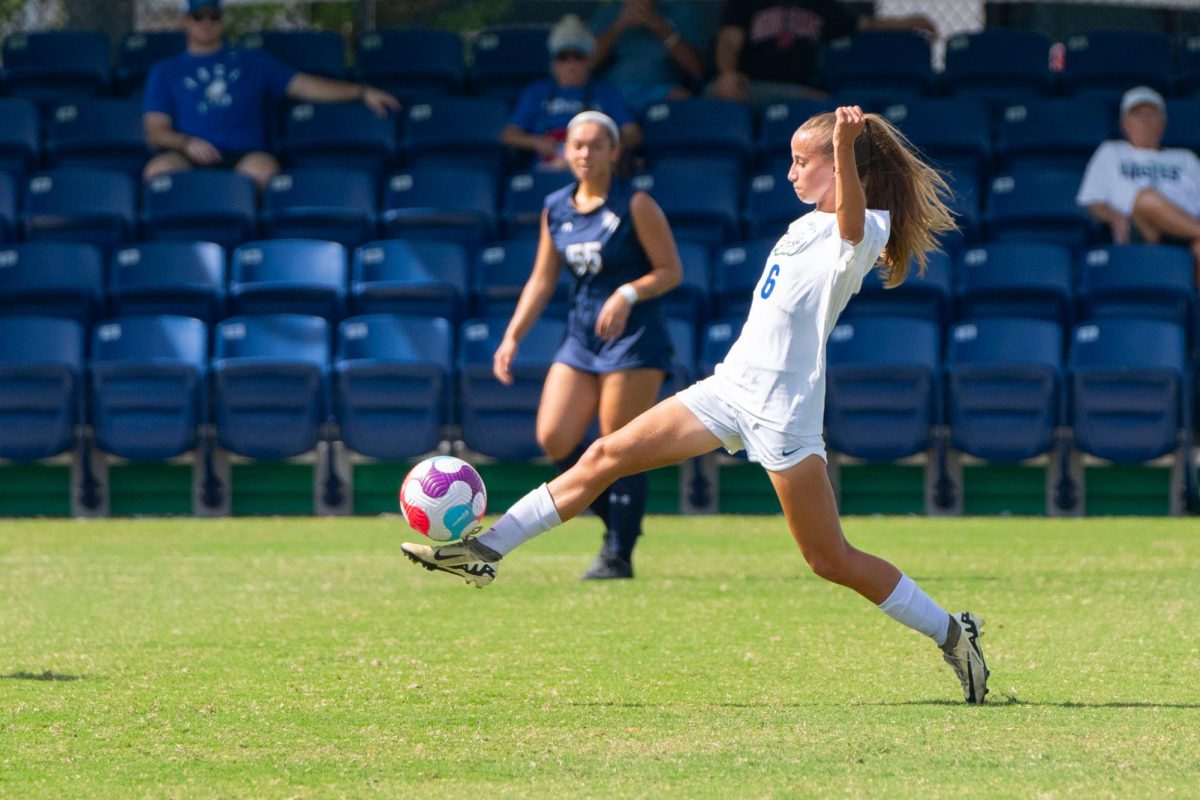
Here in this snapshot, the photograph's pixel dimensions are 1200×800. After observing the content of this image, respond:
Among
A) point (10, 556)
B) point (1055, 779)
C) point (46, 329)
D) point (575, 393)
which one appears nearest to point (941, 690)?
point (1055, 779)

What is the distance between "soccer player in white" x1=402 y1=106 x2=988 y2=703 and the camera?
4902 mm

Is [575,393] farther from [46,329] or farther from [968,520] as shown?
[46,329]

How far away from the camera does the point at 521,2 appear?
16188mm

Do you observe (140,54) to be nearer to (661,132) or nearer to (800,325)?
(661,132)

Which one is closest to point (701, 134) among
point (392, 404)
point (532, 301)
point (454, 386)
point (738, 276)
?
point (738, 276)

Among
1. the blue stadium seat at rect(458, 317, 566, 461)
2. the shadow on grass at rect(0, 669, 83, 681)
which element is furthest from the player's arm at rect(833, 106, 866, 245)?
the blue stadium seat at rect(458, 317, 566, 461)

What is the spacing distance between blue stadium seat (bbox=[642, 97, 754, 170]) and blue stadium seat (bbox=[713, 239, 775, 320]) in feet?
4.68

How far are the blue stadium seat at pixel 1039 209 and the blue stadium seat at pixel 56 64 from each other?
719 cm

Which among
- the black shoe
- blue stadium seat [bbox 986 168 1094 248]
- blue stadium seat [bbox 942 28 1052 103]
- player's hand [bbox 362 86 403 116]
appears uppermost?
blue stadium seat [bbox 942 28 1052 103]

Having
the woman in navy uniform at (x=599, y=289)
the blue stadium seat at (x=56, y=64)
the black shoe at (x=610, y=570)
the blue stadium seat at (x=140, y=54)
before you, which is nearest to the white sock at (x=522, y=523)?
the woman in navy uniform at (x=599, y=289)

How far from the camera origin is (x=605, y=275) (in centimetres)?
766

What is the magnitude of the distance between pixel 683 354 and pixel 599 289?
348cm

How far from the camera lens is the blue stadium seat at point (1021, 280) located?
11523 mm

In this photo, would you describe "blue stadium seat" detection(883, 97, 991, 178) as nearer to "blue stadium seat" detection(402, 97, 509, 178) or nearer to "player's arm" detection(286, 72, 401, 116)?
"blue stadium seat" detection(402, 97, 509, 178)
